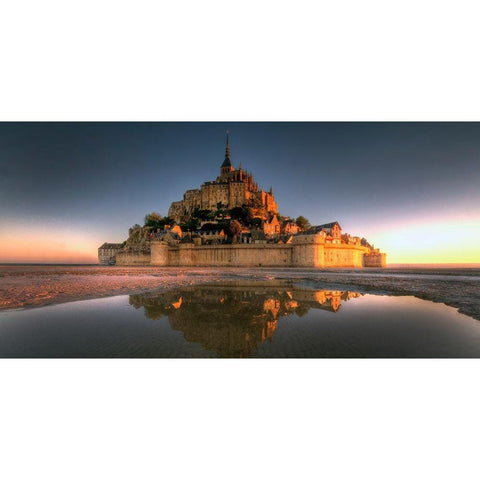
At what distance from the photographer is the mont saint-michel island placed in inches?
1503

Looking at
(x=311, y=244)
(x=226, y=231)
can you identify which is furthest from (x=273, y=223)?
(x=311, y=244)

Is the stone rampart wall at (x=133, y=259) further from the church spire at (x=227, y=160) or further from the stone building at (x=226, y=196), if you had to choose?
the church spire at (x=227, y=160)

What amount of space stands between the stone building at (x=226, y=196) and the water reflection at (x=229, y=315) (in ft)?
168

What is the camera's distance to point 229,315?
6.72m

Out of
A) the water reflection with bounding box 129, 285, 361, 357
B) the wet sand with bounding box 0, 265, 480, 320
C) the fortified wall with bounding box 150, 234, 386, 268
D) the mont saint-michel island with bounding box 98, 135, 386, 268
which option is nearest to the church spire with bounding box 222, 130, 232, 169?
the mont saint-michel island with bounding box 98, 135, 386, 268

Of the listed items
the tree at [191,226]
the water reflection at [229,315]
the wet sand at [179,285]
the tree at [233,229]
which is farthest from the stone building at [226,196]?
the water reflection at [229,315]

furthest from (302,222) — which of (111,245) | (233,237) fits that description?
(111,245)

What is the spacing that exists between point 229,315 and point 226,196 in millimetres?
58733

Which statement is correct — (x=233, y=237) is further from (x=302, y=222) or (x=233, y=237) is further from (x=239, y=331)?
(x=239, y=331)

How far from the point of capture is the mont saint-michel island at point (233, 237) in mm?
38188

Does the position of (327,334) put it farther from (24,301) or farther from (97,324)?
(24,301)

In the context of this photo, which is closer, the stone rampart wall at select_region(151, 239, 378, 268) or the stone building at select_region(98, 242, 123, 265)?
the stone rampart wall at select_region(151, 239, 378, 268)

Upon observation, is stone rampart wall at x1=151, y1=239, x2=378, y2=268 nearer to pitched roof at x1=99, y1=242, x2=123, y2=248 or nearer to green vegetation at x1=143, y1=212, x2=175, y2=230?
green vegetation at x1=143, y1=212, x2=175, y2=230

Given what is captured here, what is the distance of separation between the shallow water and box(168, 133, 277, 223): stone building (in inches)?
2080
